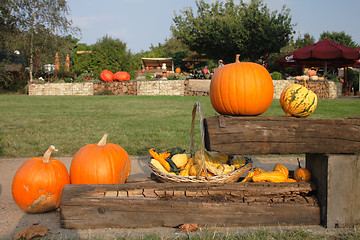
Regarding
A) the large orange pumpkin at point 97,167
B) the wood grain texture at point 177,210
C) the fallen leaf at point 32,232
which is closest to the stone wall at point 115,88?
Result: the large orange pumpkin at point 97,167

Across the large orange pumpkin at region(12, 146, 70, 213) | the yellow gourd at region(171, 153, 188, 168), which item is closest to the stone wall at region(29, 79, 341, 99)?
the yellow gourd at region(171, 153, 188, 168)

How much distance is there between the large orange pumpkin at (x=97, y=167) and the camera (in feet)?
9.64

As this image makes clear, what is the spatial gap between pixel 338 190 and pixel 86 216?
2.16 m

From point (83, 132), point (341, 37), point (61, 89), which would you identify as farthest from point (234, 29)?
point (341, 37)

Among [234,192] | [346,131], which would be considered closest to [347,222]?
[346,131]

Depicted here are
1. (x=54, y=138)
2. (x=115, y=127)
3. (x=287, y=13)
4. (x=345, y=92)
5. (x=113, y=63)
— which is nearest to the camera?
(x=54, y=138)

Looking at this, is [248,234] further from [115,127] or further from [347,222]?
[115,127]

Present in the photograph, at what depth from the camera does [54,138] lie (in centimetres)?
615

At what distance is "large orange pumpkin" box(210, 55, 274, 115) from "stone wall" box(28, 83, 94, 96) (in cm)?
1735

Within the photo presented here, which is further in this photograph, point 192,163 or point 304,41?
point 304,41

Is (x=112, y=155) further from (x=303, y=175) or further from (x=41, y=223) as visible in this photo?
(x=303, y=175)

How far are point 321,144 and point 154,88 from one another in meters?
16.3

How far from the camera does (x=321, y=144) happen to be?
8.43ft

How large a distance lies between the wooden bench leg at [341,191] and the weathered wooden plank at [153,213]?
0.46m
